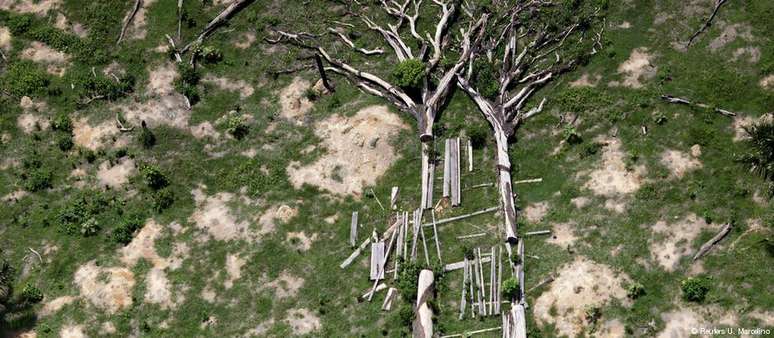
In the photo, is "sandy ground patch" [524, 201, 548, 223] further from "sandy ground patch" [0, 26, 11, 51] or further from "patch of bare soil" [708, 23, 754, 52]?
"sandy ground patch" [0, 26, 11, 51]

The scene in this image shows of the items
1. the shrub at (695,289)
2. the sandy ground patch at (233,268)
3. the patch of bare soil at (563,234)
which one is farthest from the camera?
the sandy ground patch at (233,268)

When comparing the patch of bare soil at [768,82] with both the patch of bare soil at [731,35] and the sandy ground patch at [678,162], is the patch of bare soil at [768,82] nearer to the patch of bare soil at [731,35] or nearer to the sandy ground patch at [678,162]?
the patch of bare soil at [731,35]

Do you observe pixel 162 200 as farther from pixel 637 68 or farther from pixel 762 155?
pixel 762 155

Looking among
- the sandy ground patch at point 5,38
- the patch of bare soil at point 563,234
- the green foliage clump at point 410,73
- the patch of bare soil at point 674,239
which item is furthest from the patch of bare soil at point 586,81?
the sandy ground patch at point 5,38

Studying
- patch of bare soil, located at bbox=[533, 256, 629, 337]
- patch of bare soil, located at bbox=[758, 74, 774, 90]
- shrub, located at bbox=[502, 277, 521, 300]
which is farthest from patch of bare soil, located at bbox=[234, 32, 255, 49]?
patch of bare soil, located at bbox=[758, 74, 774, 90]

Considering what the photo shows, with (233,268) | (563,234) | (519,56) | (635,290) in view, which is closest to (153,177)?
(233,268)

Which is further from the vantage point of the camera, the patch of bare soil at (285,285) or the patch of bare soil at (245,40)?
the patch of bare soil at (245,40)

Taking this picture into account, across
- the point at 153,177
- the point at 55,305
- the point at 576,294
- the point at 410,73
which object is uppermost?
the point at 410,73

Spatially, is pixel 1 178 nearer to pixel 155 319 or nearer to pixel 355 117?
pixel 155 319
